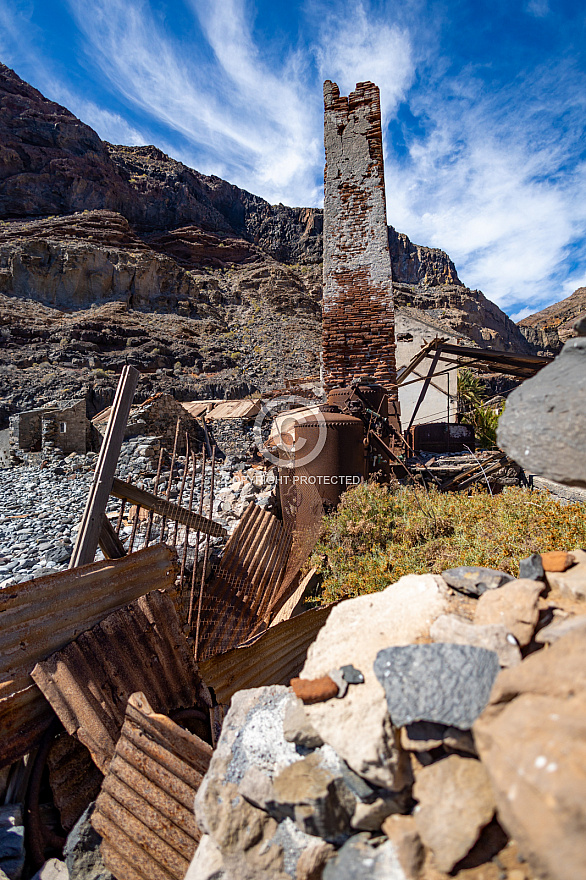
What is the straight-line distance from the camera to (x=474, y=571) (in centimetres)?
171

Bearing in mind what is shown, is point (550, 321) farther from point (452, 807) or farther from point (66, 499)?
point (452, 807)

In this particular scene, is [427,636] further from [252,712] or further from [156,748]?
[156,748]

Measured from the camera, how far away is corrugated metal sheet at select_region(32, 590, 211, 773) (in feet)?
6.02

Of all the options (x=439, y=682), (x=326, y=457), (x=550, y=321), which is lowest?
(x=439, y=682)

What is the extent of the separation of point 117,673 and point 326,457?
128 inches

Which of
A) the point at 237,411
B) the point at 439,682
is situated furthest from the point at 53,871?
the point at 237,411

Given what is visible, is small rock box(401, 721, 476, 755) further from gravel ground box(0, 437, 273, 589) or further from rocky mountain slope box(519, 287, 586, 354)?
rocky mountain slope box(519, 287, 586, 354)

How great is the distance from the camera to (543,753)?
2.68 ft

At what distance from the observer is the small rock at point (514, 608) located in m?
1.26

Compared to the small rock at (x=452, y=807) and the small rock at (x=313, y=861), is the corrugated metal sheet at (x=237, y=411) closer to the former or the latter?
the small rock at (x=313, y=861)

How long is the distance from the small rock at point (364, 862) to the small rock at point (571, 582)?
943mm

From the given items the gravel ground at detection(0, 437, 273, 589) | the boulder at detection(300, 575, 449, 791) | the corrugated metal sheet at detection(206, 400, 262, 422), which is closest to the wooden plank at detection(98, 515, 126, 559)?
the gravel ground at detection(0, 437, 273, 589)

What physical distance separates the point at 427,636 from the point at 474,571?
43cm

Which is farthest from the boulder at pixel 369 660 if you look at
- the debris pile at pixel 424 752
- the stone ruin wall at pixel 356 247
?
the stone ruin wall at pixel 356 247
